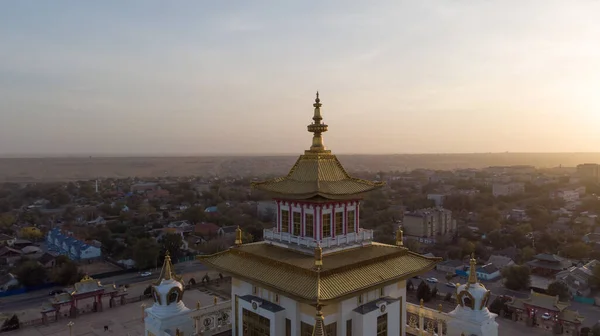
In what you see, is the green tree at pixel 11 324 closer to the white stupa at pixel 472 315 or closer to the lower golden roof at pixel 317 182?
the lower golden roof at pixel 317 182

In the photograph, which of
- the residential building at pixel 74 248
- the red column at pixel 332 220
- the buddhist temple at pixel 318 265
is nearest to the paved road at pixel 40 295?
the residential building at pixel 74 248

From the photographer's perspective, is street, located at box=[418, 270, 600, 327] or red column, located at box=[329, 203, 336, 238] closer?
red column, located at box=[329, 203, 336, 238]

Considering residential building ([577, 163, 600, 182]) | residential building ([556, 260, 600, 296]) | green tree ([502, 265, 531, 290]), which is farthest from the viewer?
residential building ([577, 163, 600, 182])

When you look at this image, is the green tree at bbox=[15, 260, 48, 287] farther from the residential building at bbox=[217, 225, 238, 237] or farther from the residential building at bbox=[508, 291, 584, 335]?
the residential building at bbox=[508, 291, 584, 335]

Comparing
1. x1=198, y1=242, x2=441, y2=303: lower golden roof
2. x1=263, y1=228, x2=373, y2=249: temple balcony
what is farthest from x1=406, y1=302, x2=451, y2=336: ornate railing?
x1=263, y1=228, x2=373, y2=249: temple balcony

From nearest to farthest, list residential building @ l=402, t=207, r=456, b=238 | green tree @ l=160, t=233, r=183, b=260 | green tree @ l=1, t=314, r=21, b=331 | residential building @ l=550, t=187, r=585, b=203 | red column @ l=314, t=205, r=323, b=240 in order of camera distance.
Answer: red column @ l=314, t=205, r=323, b=240 < green tree @ l=1, t=314, r=21, b=331 < green tree @ l=160, t=233, r=183, b=260 < residential building @ l=402, t=207, r=456, b=238 < residential building @ l=550, t=187, r=585, b=203

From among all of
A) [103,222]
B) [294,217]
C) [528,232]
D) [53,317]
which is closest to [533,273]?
[528,232]
